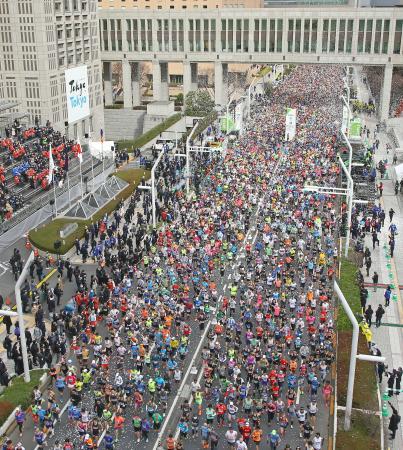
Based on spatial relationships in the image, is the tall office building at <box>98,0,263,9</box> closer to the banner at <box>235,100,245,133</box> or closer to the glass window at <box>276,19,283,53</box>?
the glass window at <box>276,19,283,53</box>

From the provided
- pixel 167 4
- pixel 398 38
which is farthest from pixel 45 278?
pixel 167 4

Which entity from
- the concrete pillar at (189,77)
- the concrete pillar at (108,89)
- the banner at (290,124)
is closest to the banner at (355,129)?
the banner at (290,124)

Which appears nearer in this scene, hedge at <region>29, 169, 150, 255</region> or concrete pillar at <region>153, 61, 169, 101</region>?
hedge at <region>29, 169, 150, 255</region>

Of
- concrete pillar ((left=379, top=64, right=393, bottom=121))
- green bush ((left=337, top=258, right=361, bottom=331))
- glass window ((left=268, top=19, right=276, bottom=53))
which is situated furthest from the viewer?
glass window ((left=268, top=19, right=276, bottom=53))

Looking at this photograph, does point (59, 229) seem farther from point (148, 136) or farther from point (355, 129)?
point (355, 129)

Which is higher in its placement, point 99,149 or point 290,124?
point 290,124

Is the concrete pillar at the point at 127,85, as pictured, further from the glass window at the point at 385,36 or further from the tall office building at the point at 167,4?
the tall office building at the point at 167,4

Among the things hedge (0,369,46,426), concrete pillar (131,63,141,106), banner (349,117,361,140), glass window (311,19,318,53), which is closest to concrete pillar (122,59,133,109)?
concrete pillar (131,63,141,106)
